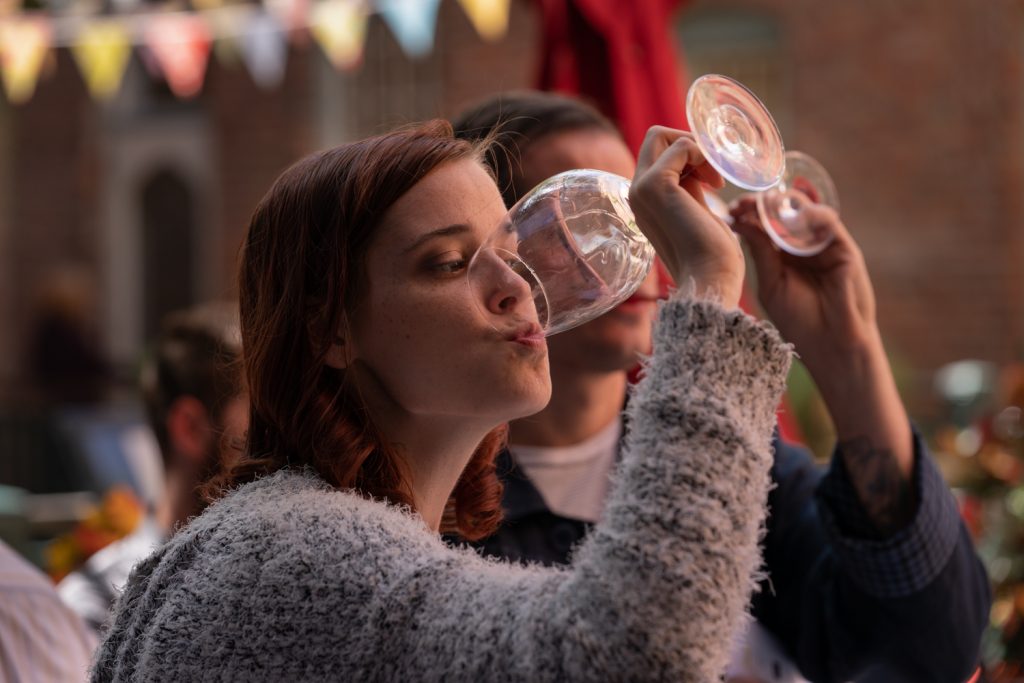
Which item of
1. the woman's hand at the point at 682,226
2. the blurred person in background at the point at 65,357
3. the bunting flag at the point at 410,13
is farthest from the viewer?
the blurred person in background at the point at 65,357

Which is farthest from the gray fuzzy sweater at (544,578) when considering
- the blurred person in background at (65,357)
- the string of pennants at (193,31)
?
the blurred person in background at (65,357)

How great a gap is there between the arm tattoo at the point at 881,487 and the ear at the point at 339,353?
0.86m

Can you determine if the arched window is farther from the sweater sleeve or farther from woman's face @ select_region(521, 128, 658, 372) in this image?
the sweater sleeve

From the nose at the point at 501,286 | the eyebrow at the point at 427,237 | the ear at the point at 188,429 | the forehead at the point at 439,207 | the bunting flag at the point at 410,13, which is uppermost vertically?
the forehead at the point at 439,207

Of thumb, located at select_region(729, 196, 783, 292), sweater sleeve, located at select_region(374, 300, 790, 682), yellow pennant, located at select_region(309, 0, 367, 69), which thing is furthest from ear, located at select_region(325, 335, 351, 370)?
yellow pennant, located at select_region(309, 0, 367, 69)

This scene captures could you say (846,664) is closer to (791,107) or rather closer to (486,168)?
(486,168)

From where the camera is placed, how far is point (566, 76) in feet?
9.40

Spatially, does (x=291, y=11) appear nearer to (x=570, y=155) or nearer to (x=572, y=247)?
(x=570, y=155)

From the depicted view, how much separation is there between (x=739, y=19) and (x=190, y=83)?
146 inches

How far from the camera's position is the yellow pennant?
200 inches

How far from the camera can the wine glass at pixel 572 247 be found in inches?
51.9

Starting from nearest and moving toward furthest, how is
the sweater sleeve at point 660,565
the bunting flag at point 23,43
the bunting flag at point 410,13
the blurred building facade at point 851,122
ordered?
the sweater sleeve at point 660,565
the bunting flag at point 410,13
the bunting flag at point 23,43
the blurred building facade at point 851,122

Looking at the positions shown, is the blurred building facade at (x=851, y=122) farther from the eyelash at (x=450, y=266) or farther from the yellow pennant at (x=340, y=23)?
the eyelash at (x=450, y=266)

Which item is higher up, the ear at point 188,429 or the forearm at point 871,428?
the forearm at point 871,428
